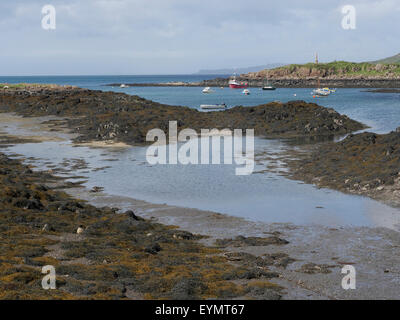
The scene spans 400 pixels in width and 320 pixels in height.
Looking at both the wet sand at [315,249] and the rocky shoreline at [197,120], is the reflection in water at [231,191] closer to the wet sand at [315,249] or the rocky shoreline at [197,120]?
the wet sand at [315,249]

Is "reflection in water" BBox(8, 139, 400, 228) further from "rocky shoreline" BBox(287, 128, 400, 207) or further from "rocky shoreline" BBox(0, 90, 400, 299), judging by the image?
"rocky shoreline" BBox(0, 90, 400, 299)

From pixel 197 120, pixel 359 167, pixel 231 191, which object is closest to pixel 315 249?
pixel 231 191

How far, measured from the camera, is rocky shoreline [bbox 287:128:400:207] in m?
27.2

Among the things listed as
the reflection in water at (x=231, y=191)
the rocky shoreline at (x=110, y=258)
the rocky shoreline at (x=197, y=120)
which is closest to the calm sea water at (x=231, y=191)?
the reflection in water at (x=231, y=191)

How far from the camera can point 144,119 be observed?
2312 inches

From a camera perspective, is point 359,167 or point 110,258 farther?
point 359,167

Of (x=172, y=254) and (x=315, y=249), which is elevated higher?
(x=172, y=254)

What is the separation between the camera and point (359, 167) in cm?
3177

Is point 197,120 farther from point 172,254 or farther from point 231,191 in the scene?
point 172,254

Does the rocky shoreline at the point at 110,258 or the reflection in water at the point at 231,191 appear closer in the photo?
the rocky shoreline at the point at 110,258

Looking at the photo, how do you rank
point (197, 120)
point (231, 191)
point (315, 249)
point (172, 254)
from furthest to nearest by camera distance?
point (197, 120) → point (231, 191) → point (315, 249) → point (172, 254)

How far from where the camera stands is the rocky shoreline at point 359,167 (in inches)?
1072
